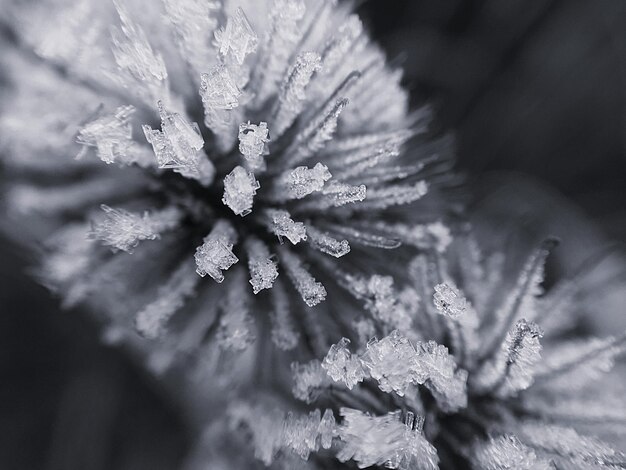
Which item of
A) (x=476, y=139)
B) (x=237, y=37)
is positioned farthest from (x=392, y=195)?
(x=476, y=139)

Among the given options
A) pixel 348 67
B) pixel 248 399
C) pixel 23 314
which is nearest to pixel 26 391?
pixel 23 314

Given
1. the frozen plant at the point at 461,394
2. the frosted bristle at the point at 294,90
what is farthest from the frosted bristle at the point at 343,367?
the frosted bristle at the point at 294,90

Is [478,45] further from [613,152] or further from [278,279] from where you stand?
[278,279]

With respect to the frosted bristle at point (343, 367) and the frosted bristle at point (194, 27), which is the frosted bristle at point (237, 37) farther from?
the frosted bristle at point (343, 367)

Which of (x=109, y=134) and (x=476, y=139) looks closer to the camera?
(x=109, y=134)

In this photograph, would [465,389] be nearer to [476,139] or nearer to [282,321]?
[282,321]
